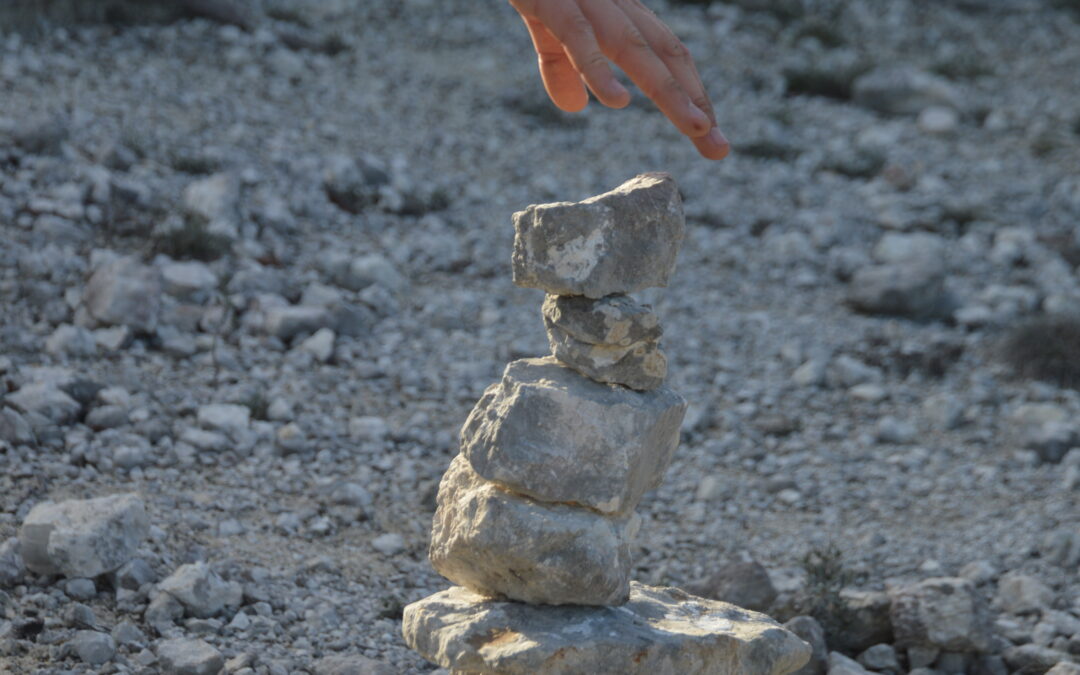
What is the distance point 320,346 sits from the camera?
23.1 ft

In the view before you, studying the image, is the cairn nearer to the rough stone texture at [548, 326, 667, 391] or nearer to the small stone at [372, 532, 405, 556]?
the rough stone texture at [548, 326, 667, 391]

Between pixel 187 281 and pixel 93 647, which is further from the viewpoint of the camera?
pixel 187 281

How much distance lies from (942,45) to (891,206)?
475 cm

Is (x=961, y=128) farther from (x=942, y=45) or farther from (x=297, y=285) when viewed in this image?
(x=297, y=285)

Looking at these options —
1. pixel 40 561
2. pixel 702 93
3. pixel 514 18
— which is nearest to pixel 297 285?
pixel 40 561

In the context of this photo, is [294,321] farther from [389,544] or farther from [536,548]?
[536,548]

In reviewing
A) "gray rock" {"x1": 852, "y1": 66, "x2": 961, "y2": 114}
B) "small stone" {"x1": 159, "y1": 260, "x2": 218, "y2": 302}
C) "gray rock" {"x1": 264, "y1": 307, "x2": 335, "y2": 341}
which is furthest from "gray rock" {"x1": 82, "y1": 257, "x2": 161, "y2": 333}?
"gray rock" {"x1": 852, "y1": 66, "x2": 961, "y2": 114}

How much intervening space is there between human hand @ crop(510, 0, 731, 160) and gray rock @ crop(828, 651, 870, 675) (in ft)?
7.32

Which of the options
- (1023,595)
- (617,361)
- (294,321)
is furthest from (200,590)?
(1023,595)

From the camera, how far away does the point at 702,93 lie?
3416 mm

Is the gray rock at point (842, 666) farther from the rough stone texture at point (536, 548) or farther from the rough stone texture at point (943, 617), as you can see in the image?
the rough stone texture at point (536, 548)

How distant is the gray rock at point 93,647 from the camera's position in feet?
13.8

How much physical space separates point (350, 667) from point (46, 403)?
224 cm

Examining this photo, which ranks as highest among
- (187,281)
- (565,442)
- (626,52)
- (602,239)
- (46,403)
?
(626,52)
